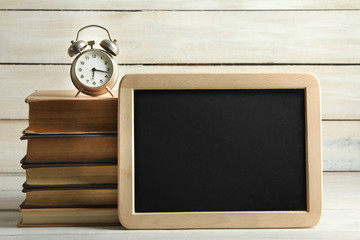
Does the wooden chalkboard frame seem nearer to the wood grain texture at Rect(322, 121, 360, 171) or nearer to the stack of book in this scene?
the stack of book

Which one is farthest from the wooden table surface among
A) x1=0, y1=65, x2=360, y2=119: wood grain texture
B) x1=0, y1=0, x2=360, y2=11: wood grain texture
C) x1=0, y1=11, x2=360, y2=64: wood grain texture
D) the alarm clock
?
x1=0, y1=0, x2=360, y2=11: wood grain texture

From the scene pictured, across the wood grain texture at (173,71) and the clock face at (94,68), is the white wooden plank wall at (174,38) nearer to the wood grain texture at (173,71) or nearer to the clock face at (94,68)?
the wood grain texture at (173,71)

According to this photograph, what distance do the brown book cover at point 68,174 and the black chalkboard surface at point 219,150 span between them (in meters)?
0.08

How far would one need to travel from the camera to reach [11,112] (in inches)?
51.4

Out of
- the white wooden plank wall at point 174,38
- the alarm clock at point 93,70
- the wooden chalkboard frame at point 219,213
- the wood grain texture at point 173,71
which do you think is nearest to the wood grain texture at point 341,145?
the wood grain texture at point 173,71

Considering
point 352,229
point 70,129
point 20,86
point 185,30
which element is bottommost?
point 352,229

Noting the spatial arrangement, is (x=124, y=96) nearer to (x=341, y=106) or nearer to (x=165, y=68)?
(x=165, y=68)

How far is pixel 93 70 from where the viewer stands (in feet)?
3.18

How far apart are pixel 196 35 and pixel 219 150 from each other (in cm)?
53

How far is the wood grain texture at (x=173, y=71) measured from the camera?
4.27ft

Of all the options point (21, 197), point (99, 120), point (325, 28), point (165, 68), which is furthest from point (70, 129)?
point (325, 28)

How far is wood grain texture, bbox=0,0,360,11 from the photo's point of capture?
1291 mm

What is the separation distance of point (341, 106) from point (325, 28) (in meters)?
0.24

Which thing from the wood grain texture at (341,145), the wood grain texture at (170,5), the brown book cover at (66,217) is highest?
the wood grain texture at (170,5)
